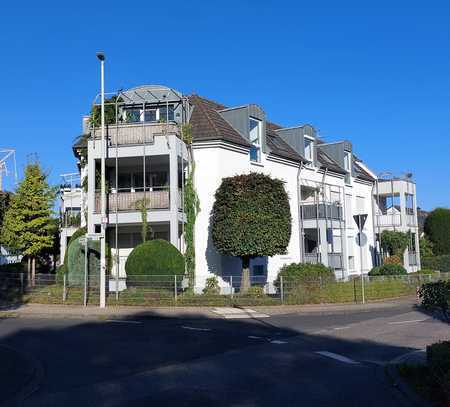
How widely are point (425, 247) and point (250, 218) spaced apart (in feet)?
110

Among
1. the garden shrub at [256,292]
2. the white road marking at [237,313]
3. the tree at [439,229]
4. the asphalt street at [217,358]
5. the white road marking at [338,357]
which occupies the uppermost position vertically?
the tree at [439,229]

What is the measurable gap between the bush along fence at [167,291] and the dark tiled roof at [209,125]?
711 cm

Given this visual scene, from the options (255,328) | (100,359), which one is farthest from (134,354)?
(255,328)

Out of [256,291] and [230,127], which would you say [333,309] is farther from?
[230,127]

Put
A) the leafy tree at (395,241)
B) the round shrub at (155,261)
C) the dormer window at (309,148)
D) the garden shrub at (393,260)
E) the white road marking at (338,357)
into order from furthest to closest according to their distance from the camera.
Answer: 1. the leafy tree at (395,241)
2. the garden shrub at (393,260)
3. the dormer window at (309,148)
4. the round shrub at (155,261)
5. the white road marking at (338,357)

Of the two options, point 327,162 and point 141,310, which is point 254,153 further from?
point 141,310

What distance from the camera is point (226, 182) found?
2450cm

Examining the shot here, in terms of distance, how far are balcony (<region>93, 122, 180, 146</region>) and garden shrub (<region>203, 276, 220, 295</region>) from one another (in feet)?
22.3

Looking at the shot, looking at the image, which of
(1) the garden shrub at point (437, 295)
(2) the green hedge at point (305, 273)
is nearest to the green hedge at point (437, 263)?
(2) the green hedge at point (305, 273)

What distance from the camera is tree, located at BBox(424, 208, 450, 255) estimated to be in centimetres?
5159

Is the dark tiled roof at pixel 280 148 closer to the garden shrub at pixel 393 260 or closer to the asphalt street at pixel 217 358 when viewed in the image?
the garden shrub at pixel 393 260

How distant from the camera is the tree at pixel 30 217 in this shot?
94.1ft

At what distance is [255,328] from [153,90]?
15529 mm

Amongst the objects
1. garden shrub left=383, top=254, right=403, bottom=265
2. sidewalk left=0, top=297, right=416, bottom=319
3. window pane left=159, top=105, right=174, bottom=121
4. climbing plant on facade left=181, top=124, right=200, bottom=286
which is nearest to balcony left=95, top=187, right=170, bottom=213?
climbing plant on facade left=181, top=124, right=200, bottom=286
